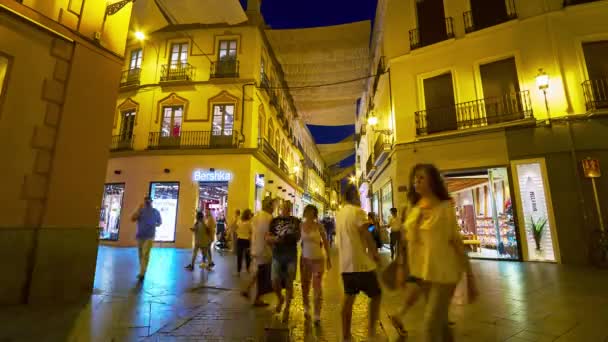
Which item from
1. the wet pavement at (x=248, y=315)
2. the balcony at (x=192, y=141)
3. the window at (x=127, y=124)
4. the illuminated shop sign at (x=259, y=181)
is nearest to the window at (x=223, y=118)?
the balcony at (x=192, y=141)

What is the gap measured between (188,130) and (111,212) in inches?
241

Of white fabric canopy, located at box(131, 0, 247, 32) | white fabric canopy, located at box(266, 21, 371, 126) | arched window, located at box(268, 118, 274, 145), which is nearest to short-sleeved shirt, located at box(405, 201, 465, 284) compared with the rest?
white fabric canopy, located at box(131, 0, 247, 32)

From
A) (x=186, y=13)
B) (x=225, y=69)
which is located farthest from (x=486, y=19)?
(x=186, y=13)

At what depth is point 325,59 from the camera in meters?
20.8

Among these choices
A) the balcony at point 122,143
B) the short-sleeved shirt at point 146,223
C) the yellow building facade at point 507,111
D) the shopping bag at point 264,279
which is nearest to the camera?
the shopping bag at point 264,279

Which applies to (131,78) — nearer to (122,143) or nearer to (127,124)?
(127,124)

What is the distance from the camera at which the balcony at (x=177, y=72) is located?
17.1 meters

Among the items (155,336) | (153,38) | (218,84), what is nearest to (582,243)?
(155,336)

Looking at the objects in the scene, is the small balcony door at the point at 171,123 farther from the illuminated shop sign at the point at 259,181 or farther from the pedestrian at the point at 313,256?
the pedestrian at the point at 313,256

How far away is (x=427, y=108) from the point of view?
40.4 feet

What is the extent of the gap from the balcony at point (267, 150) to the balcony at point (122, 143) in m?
7.09

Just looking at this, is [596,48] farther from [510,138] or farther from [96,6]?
[96,6]

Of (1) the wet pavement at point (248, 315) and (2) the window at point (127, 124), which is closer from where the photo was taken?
(1) the wet pavement at point (248, 315)

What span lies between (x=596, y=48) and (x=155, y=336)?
568 inches
